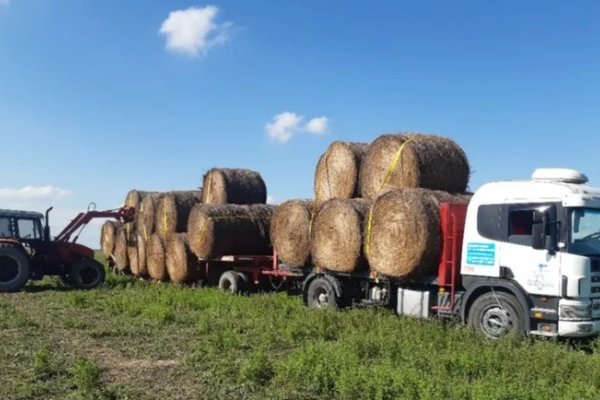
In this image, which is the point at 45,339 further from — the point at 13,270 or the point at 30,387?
the point at 13,270

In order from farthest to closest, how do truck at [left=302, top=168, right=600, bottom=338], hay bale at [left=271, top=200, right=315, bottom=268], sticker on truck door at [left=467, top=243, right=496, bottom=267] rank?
hay bale at [left=271, top=200, right=315, bottom=268]
sticker on truck door at [left=467, top=243, right=496, bottom=267]
truck at [left=302, top=168, right=600, bottom=338]

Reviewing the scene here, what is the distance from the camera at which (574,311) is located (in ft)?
31.9

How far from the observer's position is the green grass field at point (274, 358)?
7340 millimetres

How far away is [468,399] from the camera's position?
6926 millimetres

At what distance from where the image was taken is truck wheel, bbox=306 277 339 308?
13984 mm

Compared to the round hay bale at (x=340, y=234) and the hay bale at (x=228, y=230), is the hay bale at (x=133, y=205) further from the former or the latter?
the round hay bale at (x=340, y=234)

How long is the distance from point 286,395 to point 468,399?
77.7 inches

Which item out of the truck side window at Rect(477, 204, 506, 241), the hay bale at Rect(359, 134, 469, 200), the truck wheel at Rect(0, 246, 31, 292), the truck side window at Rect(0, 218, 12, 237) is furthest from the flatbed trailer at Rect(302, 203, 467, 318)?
the truck side window at Rect(0, 218, 12, 237)

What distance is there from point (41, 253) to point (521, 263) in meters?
15.0

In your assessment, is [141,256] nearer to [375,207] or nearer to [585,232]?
[375,207]

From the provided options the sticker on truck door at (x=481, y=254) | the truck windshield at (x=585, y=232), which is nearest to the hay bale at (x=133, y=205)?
the sticker on truck door at (x=481, y=254)

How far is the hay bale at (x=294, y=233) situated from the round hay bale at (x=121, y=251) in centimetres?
1055

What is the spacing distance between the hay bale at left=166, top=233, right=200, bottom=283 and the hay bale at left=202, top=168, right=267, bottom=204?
1458 millimetres

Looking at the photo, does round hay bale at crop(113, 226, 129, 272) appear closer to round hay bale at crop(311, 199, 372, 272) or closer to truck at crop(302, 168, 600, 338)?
round hay bale at crop(311, 199, 372, 272)
